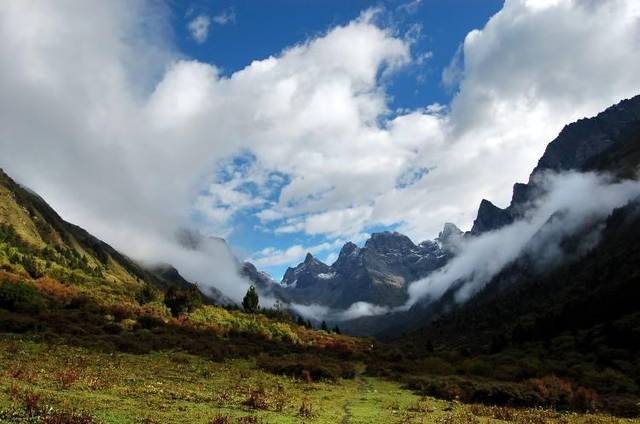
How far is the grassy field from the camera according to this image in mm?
20516

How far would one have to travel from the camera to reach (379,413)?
95.3 feet

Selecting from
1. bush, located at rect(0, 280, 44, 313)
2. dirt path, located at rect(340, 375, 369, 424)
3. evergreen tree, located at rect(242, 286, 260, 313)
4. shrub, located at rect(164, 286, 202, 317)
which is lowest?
dirt path, located at rect(340, 375, 369, 424)

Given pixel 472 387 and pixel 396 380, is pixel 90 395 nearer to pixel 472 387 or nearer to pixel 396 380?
pixel 472 387

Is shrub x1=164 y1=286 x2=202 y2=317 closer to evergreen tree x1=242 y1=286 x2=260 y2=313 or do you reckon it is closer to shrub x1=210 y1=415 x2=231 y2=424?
evergreen tree x1=242 y1=286 x2=260 y2=313

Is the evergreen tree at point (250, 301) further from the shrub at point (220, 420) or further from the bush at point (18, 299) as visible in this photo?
the shrub at point (220, 420)

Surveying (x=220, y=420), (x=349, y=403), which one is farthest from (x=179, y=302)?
(x=220, y=420)

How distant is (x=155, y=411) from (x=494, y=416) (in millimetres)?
19920

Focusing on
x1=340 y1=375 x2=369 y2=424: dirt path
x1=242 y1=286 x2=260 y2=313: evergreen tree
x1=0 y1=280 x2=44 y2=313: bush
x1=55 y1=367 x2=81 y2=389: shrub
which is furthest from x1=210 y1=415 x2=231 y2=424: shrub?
x1=242 y1=286 x2=260 y2=313: evergreen tree

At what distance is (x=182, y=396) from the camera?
27438mm

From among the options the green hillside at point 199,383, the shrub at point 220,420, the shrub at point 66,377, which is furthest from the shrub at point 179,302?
the shrub at point 220,420

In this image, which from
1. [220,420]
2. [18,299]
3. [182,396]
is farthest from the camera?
[18,299]

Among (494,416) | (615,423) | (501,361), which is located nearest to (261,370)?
(494,416)

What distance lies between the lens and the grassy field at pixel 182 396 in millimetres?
20516

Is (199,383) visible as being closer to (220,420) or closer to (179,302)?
(220,420)
